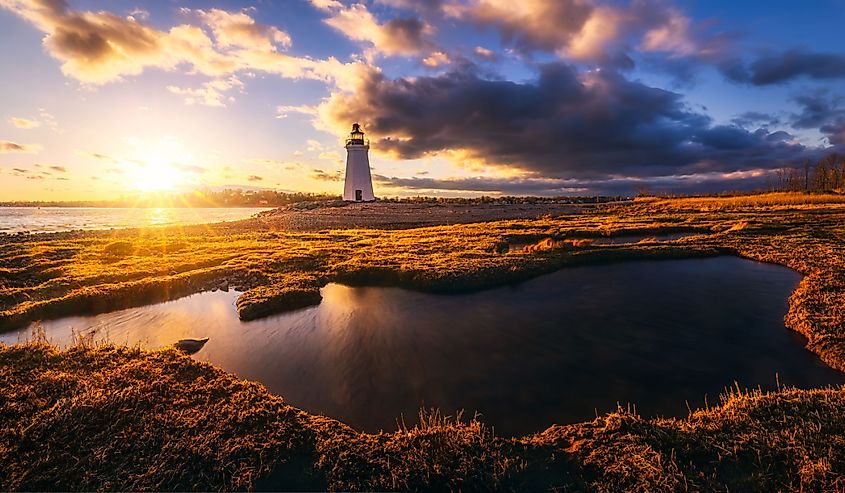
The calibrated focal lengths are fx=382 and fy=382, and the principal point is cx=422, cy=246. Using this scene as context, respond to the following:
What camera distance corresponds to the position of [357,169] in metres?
96.5

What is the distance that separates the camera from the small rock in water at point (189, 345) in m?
14.0

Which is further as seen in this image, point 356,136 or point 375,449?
point 356,136

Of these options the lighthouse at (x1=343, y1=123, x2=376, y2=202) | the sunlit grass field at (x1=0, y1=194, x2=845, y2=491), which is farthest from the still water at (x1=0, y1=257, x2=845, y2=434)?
the lighthouse at (x1=343, y1=123, x2=376, y2=202)

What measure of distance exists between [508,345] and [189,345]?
39.0ft

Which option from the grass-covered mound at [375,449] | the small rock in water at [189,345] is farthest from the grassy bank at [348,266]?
the grass-covered mound at [375,449]

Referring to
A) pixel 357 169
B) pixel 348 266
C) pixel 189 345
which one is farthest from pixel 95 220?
pixel 189 345

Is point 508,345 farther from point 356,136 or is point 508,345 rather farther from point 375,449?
point 356,136

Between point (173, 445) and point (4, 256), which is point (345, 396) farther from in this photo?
point (4, 256)

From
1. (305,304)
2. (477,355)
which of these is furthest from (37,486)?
(305,304)

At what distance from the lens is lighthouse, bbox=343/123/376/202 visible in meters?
94.5

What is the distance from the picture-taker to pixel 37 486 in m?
6.52

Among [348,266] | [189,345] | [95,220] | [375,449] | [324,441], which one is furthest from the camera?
[95,220]

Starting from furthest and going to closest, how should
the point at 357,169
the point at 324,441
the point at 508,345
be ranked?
the point at 357,169, the point at 508,345, the point at 324,441

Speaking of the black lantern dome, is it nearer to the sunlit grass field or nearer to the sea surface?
the sea surface
